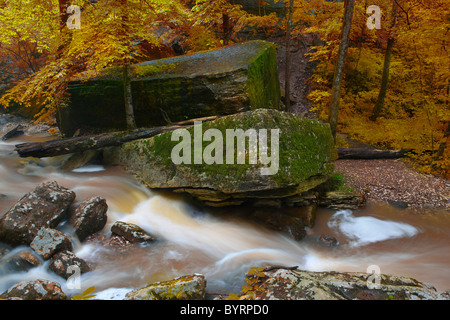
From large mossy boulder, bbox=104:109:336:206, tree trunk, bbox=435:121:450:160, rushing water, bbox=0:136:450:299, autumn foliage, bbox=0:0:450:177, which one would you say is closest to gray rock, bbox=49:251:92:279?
rushing water, bbox=0:136:450:299

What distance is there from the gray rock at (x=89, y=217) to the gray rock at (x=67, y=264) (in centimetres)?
72

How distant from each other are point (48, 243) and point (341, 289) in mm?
4364

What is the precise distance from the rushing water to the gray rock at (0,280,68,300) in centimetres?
60

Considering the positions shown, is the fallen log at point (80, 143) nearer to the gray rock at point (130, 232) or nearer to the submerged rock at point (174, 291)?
the gray rock at point (130, 232)

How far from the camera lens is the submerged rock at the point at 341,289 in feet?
9.76

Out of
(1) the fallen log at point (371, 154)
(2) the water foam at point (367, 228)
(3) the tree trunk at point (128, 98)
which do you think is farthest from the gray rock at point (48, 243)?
(1) the fallen log at point (371, 154)

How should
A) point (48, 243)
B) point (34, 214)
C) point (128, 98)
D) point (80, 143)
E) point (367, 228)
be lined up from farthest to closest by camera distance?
point (128, 98)
point (80, 143)
point (367, 228)
point (34, 214)
point (48, 243)

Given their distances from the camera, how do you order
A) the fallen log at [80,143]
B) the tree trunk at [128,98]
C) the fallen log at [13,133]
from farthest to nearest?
1. the fallen log at [13,133]
2. the tree trunk at [128,98]
3. the fallen log at [80,143]

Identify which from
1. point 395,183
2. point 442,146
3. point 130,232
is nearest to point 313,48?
point 442,146

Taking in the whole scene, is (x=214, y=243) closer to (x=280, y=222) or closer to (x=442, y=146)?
(x=280, y=222)

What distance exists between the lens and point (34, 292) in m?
3.14

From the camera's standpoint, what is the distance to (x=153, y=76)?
28.0ft

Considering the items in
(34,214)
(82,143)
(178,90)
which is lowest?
(34,214)

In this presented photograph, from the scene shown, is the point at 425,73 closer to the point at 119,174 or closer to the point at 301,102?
the point at 301,102
